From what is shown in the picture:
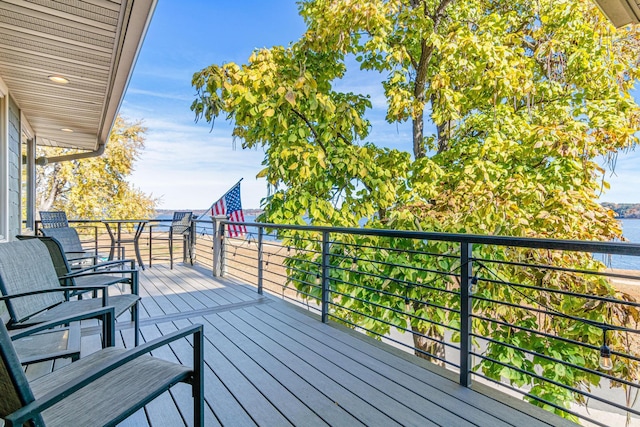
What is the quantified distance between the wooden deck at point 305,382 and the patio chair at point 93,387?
0.49m

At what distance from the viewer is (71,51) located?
280 centimetres

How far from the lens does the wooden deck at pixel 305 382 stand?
1727 mm

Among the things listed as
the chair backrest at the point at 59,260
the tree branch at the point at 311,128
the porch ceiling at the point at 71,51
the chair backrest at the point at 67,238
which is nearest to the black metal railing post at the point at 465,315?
the porch ceiling at the point at 71,51

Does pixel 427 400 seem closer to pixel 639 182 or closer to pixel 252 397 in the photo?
pixel 252 397

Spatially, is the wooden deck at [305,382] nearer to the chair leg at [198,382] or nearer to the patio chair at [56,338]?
the patio chair at [56,338]

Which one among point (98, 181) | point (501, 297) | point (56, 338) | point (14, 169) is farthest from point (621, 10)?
point (98, 181)

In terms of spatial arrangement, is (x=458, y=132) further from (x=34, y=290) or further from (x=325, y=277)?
(x=34, y=290)

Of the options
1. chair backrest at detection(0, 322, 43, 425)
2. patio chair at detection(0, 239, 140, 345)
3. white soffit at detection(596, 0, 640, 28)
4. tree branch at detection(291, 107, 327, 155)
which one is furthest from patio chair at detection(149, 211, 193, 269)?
white soffit at detection(596, 0, 640, 28)

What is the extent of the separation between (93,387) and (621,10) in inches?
127

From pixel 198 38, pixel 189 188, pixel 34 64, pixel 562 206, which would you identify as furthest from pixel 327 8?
pixel 189 188

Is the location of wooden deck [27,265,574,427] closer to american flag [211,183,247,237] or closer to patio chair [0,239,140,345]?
patio chair [0,239,140,345]

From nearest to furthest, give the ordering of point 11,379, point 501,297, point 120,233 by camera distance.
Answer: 1. point 11,379
2. point 501,297
3. point 120,233

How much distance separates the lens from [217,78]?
4184mm

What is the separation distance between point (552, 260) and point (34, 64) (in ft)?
18.5
